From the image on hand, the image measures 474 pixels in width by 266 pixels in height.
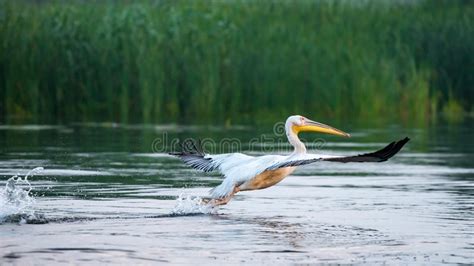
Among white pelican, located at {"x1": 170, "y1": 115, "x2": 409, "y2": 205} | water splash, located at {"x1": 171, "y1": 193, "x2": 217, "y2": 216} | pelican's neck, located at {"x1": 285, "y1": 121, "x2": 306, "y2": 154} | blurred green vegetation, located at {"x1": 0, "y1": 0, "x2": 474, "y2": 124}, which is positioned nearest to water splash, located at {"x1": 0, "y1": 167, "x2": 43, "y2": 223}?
water splash, located at {"x1": 171, "y1": 193, "x2": 217, "y2": 216}

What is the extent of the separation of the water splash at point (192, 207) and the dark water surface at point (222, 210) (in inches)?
0.5

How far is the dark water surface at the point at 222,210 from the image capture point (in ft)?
28.9

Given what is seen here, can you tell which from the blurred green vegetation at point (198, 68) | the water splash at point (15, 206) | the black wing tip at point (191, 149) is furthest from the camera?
the blurred green vegetation at point (198, 68)

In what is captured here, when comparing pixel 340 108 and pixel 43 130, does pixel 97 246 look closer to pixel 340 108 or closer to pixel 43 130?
pixel 43 130

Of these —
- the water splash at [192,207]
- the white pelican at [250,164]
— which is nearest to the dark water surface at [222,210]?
the water splash at [192,207]

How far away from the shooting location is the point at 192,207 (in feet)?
36.4

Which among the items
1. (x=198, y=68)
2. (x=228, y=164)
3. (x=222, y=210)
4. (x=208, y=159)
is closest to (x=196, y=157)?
(x=208, y=159)

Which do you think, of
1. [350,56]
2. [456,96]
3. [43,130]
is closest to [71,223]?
[43,130]

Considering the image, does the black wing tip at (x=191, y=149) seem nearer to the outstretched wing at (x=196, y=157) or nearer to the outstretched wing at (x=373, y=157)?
the outstretched wing at (x=196, y=157)

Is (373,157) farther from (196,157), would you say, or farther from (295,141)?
(196,157)

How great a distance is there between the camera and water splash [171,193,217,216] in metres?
11.0

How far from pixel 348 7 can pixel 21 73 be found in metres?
7.52

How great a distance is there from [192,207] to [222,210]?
42cm

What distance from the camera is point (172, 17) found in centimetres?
2420
